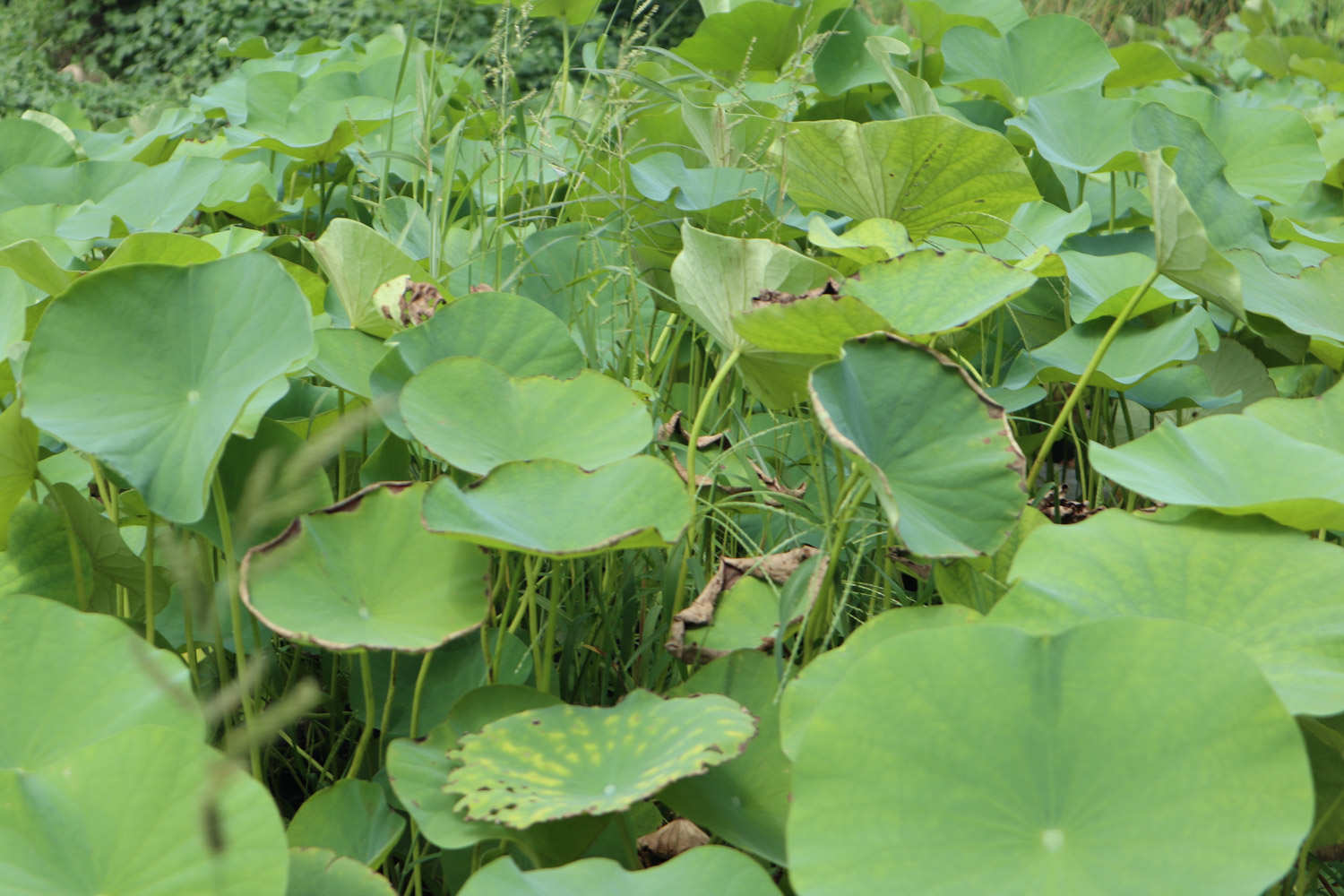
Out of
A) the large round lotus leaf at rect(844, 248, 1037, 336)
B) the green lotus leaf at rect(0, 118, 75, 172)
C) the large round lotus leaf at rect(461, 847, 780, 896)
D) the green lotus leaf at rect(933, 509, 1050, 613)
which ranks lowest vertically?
the green lotus leaf at rect(0, 118, 75, 172)

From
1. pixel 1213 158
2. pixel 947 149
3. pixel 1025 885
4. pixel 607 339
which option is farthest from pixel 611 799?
pixel 1213 158

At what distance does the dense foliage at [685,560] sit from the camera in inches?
19.9

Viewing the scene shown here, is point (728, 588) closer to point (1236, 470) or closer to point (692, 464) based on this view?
point (692, 464)

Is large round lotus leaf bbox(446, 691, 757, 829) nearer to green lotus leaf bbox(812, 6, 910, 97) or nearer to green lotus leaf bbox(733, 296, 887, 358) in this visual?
green lotus leaf bbox(733, 296, 887, 358)

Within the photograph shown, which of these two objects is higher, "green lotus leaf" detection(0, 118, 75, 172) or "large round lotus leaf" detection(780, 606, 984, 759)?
"large round lotus leaf" detection(780, 606, 984, 759)

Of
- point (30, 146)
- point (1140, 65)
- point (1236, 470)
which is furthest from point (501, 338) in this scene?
point (1140, 65)

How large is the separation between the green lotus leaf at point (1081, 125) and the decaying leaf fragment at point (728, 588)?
738mm

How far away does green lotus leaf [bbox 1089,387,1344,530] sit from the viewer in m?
0.65

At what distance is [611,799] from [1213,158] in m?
0.93

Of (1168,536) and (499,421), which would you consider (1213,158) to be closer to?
(1168,536)

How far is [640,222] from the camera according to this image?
1.21m

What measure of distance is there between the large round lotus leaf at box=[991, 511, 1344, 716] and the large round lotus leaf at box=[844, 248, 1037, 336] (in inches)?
6.7

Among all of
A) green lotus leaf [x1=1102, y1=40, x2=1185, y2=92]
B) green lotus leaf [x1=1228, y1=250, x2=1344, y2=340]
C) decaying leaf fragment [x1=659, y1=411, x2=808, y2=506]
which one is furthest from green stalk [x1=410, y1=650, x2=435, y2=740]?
green lotus leaf [x1=1102, y1=40, x2=1185, y2=92]

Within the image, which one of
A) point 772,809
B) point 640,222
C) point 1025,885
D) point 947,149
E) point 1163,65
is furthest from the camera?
point 1163,65
